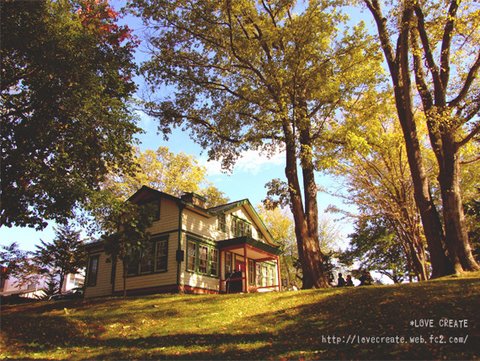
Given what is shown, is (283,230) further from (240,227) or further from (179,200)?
(179,200)

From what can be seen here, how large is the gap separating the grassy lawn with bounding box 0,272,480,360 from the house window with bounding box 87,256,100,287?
38.4 feet

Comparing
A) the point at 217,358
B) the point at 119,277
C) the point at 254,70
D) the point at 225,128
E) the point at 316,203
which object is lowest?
the point at 217,358

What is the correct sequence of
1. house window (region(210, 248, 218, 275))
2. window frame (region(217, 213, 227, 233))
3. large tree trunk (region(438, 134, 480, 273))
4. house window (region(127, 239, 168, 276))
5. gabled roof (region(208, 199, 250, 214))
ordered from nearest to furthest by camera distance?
large tree trunk (region(438, 134, 480, 273))
house window (region(127, 239, 168, 276))
house window (region(210, 248, 218, 275))
gabled roof (region(208, 199, 250, 214))
window frame (region(217, 213, 227, 233))

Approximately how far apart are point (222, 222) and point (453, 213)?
1608 cm

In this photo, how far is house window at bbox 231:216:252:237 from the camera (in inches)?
1073

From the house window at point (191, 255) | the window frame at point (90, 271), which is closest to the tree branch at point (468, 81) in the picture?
the house window at point (191, 255)

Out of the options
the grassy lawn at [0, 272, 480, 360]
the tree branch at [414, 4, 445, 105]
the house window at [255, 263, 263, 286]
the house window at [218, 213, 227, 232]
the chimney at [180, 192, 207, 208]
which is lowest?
the grassy lawn at [0, 272, 480, 360]

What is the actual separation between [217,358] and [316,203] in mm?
11931

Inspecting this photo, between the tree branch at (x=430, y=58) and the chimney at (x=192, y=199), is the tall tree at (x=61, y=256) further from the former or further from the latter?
the tree branch at (x=430, y=58)

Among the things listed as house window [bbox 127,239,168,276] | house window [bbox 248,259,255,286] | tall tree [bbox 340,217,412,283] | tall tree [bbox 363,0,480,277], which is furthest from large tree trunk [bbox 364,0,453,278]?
tall tree [bbox 340,217,412,283]

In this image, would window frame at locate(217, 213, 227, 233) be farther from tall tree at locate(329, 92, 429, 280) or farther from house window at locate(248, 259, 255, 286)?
tall tree at locate(329, 92, 429, 280)

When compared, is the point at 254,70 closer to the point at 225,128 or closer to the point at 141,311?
the point at 225,128

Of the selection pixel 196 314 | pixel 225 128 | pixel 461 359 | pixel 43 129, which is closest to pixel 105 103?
pixel 43 129

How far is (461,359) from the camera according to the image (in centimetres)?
566
